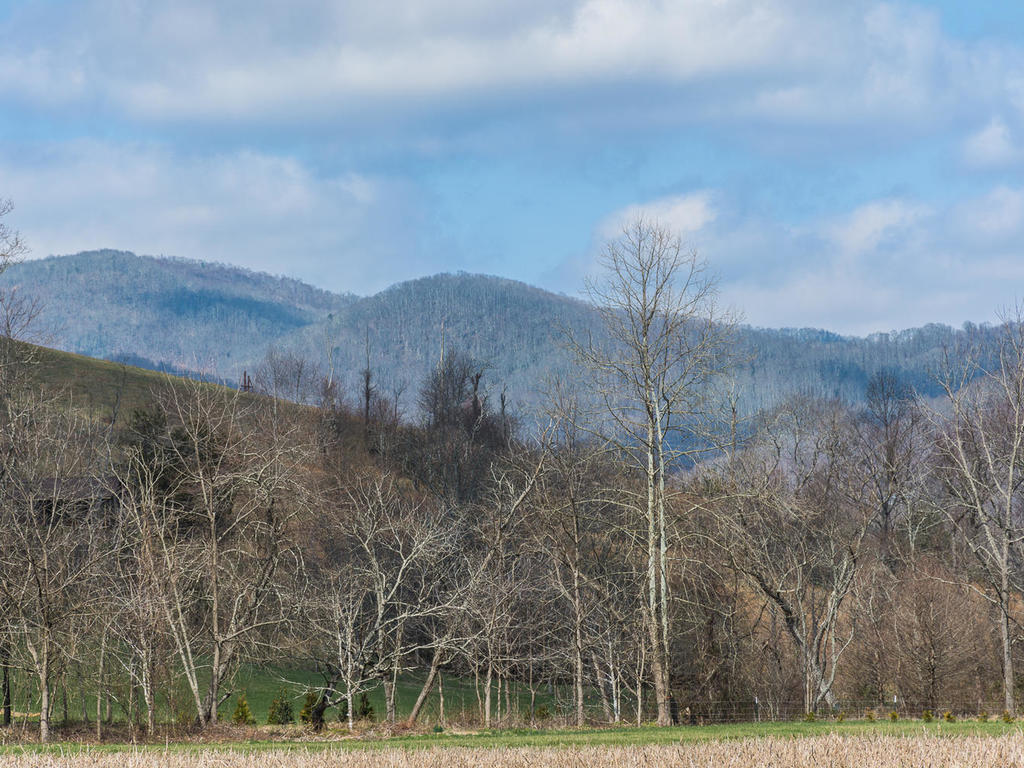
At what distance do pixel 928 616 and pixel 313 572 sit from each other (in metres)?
27.1

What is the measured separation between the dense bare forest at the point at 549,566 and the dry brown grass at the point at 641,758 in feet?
32.0

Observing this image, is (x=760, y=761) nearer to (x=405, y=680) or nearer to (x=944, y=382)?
(x=944, y=382)

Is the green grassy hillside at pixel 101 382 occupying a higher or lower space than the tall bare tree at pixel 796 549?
higher

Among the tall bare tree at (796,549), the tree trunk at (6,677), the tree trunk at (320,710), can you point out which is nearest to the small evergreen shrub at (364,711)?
the tree trunk at (320,710)

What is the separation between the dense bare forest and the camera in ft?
90.2

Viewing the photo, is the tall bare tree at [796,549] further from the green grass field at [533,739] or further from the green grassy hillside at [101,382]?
the green grassy hillside at [101,382]

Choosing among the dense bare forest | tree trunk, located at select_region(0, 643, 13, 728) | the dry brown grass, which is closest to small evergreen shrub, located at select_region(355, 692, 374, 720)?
the dense bare forest

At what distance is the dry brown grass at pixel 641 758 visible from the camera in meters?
13.6

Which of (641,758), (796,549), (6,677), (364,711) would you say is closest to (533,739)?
(641,758)

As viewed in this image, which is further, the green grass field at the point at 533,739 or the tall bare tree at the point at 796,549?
the tall bare tree at the point at 796,549

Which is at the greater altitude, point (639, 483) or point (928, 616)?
point (639, 483)

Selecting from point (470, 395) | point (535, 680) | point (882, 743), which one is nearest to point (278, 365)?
point (470, 395)

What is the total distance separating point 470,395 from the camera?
96.5 m

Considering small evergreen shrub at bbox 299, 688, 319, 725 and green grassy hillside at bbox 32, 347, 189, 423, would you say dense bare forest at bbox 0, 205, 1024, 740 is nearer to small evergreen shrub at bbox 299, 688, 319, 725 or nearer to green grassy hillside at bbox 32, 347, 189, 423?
small evergreen shrub at bbox 299, 688, 319, 725
